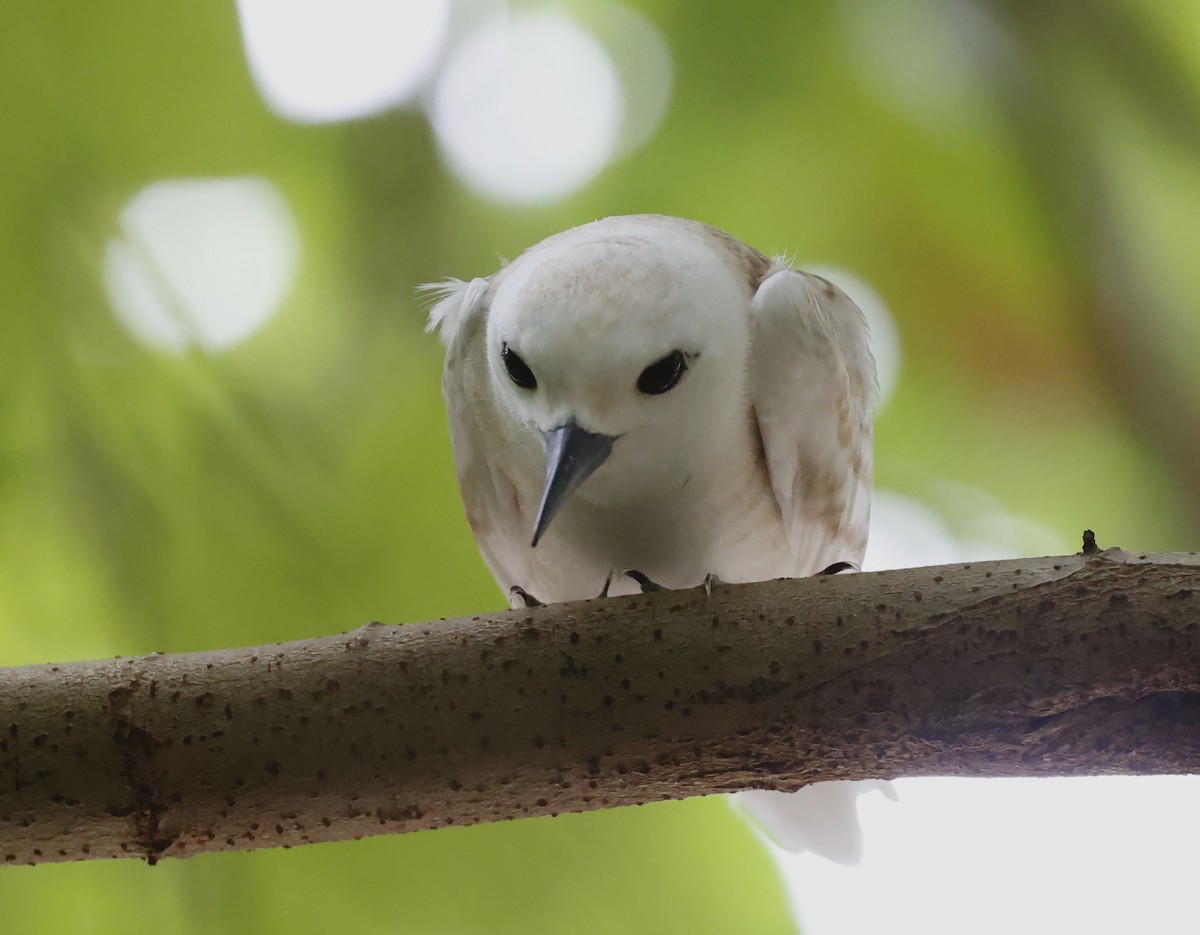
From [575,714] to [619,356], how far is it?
346 millimetres

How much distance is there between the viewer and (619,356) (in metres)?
1.08

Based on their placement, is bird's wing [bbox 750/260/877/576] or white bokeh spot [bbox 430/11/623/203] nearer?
bird's wing [bbox 750/260/877/576]

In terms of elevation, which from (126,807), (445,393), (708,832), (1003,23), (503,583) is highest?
(1003,23)

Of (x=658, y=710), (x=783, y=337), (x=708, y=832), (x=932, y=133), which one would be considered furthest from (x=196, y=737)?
(x=932, y=133)

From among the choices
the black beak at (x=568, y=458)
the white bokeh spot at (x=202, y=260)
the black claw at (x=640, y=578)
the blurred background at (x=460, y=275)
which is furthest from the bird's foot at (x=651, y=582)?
the white bokeh spot at (x=202, y=260)

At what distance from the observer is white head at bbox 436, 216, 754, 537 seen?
3.55ft

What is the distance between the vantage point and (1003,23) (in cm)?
147

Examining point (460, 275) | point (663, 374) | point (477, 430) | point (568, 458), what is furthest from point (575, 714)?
point (460, 275)

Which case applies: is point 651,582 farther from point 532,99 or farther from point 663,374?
point 532,99

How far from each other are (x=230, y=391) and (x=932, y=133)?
1.02 m

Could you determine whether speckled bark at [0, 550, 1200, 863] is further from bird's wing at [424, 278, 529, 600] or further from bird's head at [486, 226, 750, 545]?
bird's wing at [424, 278, 529, 600]

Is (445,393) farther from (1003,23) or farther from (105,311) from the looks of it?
(1003,23)

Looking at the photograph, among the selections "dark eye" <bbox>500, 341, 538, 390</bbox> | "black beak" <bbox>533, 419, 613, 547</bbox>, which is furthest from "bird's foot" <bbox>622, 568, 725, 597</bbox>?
"dark eye" <bbox>500, 341, 538, 390</bbox>

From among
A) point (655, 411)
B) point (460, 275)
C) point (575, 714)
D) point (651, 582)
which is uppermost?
point (460, 275)
